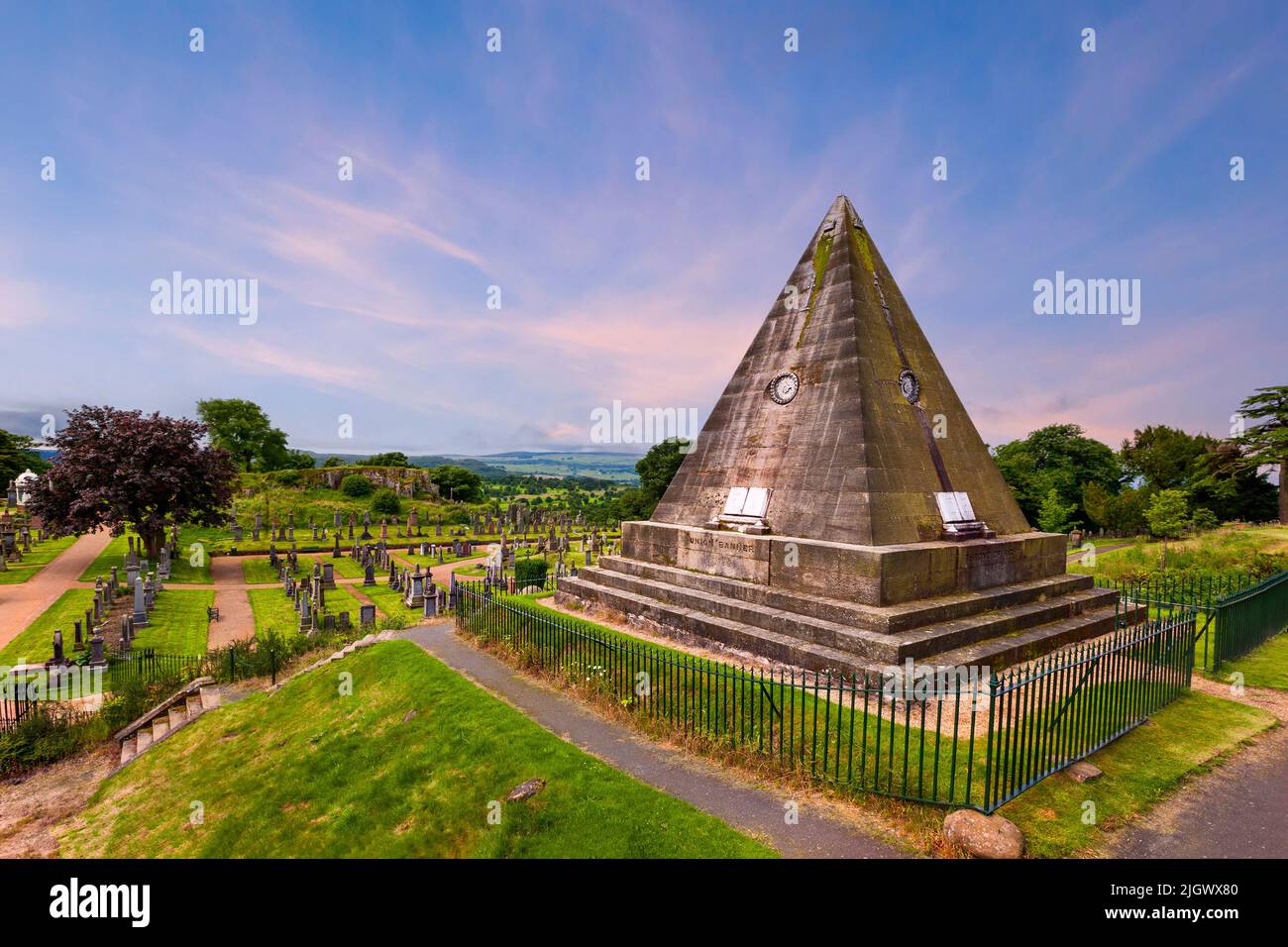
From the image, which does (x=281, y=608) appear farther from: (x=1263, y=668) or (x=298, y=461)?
(x=298, y=461)

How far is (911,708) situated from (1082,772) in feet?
5.96

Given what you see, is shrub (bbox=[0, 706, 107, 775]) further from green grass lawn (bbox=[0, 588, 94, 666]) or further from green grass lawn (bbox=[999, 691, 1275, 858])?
green grass lawn (bbox=[999, 691, 1275, 858])

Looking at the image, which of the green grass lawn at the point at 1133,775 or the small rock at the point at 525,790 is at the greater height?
the green grass lawn at the point at 1133,775

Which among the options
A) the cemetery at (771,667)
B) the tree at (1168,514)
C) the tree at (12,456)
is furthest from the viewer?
the tree at (12,456)

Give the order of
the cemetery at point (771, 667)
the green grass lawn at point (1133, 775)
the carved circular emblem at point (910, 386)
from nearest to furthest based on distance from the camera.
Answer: the green grass lawn at point (1133, 775) < the cemetery at point (771, 667) < the carved circular emblem at point (910, 386)

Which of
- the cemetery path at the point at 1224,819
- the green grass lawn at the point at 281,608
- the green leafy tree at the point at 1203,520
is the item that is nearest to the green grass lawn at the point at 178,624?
the green grass lawn at the point at 281,608

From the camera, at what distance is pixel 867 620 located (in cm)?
943

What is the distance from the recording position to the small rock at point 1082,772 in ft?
20.6

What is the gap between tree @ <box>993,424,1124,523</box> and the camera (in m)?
46.1

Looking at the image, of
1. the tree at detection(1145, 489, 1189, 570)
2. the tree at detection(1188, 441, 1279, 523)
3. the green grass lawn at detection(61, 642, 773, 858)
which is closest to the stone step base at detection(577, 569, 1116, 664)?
the green grass lawn at detection(61, 642, 773, 858)

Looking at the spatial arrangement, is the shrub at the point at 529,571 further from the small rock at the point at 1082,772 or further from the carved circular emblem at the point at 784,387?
the small rock at the point at 1082,772

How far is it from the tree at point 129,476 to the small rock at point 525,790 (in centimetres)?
3044

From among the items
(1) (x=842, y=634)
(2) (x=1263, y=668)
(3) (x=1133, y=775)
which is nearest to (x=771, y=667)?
(1) (x=842, y=634)
